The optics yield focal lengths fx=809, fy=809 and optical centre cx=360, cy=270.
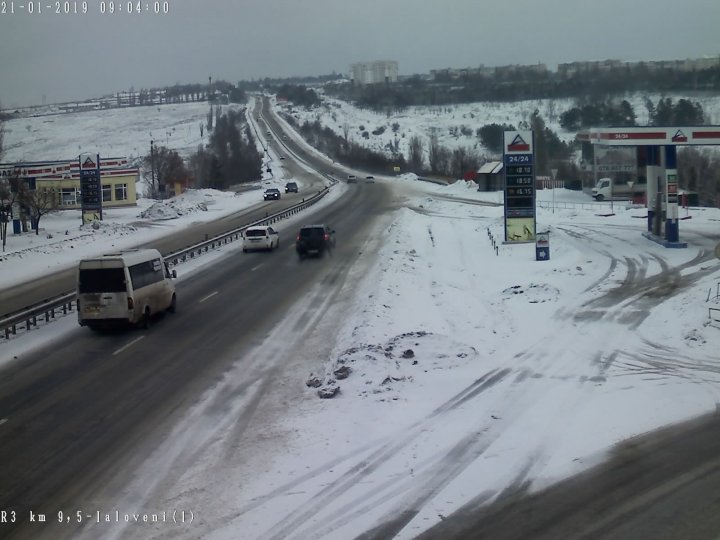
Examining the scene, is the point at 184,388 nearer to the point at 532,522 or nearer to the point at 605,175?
the point at 532,522

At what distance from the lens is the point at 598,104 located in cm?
11231

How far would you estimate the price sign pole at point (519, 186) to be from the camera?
3741 centimetres

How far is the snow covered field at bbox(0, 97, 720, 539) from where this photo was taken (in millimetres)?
9727

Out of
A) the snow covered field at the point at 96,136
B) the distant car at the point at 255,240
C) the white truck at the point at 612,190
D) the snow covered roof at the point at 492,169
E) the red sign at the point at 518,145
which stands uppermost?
the snow covered field at the point at 96,136

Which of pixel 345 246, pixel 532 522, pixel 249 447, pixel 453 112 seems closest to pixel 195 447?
pixel 249 447

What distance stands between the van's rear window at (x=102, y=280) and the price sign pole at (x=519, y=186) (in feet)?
71.2

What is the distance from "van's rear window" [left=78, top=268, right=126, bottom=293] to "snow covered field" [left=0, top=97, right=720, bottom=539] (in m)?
1.82

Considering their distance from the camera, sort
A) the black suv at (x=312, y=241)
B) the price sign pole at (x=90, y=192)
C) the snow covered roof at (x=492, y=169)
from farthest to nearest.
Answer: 1. the snow covered roof at (x=492, y=169)
2. the price sign pole at (x=90, y=192)
3. the black suv at (x=312, y=241)

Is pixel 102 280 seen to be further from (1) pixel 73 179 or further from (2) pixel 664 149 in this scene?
(1) pixel 73 179

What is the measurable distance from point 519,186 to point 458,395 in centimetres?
2459

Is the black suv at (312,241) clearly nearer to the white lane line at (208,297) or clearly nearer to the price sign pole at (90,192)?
the white lane line at (208,297)

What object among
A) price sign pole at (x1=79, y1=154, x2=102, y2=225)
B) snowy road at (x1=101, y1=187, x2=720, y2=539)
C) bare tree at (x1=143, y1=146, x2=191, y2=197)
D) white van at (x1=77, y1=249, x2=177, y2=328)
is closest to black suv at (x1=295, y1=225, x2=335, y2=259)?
snowy road at (x1=101, y1=187, x2=720, y2=539)

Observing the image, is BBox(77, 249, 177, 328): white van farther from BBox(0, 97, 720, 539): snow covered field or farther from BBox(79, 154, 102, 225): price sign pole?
BBox(79, 154, 102, 225): price sign pole

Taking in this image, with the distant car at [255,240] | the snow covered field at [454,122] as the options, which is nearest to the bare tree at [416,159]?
the snow covered field at [454,122]
